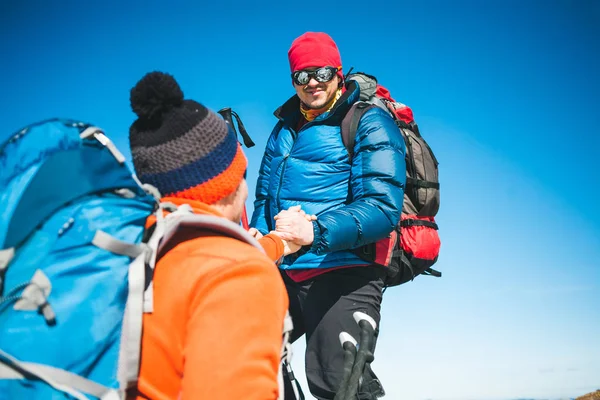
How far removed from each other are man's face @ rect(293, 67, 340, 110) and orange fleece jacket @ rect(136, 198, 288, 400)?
320cm

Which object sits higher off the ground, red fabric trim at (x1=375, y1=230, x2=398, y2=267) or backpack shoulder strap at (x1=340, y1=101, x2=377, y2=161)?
backpack shoulder strap at (x1=340, y1=101, x2=377, y2=161)

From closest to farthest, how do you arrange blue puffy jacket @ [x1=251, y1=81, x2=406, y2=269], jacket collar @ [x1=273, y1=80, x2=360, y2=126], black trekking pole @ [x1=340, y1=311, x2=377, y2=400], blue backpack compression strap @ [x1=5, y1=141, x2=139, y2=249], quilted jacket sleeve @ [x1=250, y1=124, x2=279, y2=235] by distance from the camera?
blue backpack compression strap @ [x1=5, y1=141, x2=139, y2=249], black trekking pole @ [x1=340, y1=311, x2=377, y2=400], blue puffy jacket @ [x1=251, y1=81, x2=406, y2=269], jacket collar @ [x1=273, y1=80, x2=360, y2=126], quilted jacket sleeve @ [x1=250, y1=124, x2=279, y2=235]

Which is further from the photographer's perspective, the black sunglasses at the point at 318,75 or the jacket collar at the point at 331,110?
the black sunglasses at the point at 318,75

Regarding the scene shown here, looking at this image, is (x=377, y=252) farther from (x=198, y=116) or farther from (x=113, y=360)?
(x=113, y=360)

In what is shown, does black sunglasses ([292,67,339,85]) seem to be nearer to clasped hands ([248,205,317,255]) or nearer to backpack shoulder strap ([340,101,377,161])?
backpack shoulder strap ([340,101,377,161])

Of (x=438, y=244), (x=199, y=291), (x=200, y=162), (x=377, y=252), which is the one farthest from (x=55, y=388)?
(x=438, y=244)

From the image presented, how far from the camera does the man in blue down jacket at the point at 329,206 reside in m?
4.38

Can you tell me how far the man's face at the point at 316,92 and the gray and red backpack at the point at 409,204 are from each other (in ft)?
0.97

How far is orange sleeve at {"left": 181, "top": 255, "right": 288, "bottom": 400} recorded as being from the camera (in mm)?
1865

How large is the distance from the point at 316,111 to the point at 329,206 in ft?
3.21

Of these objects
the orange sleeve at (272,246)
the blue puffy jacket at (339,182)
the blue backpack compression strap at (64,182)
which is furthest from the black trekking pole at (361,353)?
the blue backpack compression strap at (64,182)

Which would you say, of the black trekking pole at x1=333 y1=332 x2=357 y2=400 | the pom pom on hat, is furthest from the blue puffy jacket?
the pom pom on hat

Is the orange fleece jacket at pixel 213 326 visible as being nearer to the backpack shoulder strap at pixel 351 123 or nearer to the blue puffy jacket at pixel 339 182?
the blue puffy jacket at pixel 339 182

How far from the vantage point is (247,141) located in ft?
19.5
